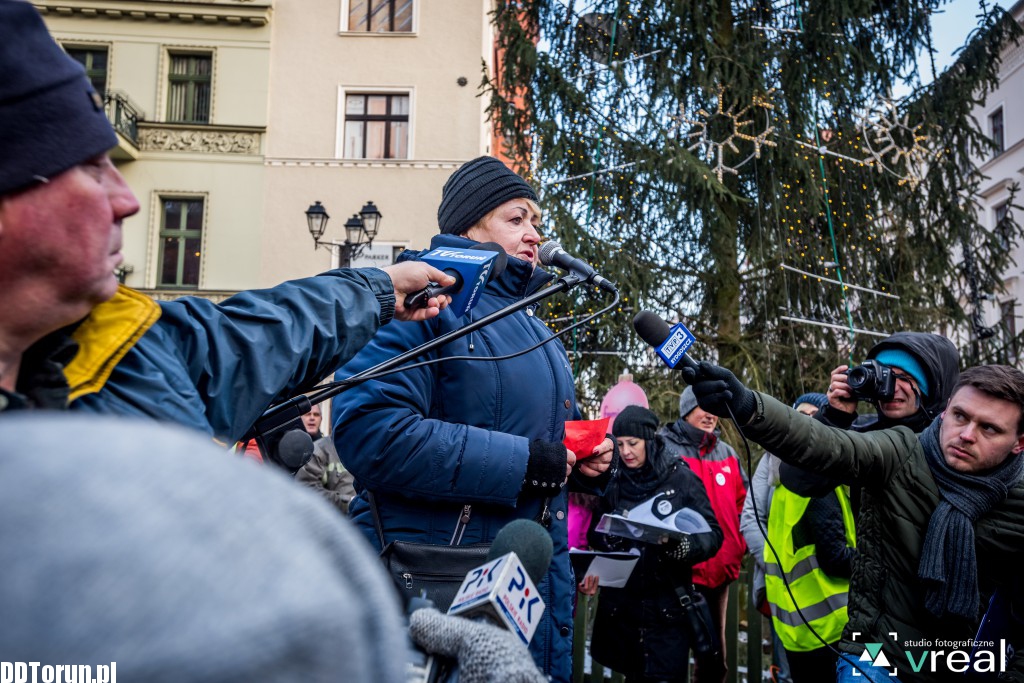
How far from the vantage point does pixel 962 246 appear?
38.1ft

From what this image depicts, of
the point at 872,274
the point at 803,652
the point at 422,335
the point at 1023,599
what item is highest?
the point at 872,274

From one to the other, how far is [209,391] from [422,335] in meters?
1.11

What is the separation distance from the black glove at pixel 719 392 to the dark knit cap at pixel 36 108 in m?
1.96

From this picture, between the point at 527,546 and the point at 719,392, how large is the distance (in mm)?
1489

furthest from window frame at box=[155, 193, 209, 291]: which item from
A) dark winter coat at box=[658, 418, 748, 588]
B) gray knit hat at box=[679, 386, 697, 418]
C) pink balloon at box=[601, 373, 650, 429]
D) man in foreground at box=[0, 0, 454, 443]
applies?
man in foreground at box=[0, 0, 454, 443]

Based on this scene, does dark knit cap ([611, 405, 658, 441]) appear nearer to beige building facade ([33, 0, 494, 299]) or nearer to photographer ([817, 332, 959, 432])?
photographer ([817, 332, 959, 432])

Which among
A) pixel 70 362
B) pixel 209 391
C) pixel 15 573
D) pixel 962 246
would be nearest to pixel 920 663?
pixel 209 391

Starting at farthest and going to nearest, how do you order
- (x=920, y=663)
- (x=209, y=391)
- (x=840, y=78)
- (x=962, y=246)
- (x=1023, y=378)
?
1. (x=962, y=246)
2. (x=840, y=78)
3. (x=1023, y=378)
4. (x=920, y=663)
5. (x=209, y=391)

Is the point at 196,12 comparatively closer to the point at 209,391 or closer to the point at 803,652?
the point at 803,652

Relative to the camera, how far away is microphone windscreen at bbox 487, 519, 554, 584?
140 cm

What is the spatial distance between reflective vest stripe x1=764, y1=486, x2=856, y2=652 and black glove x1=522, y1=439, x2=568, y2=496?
255 cm

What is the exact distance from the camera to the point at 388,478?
2.41 meters

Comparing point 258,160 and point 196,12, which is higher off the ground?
point 196,12
